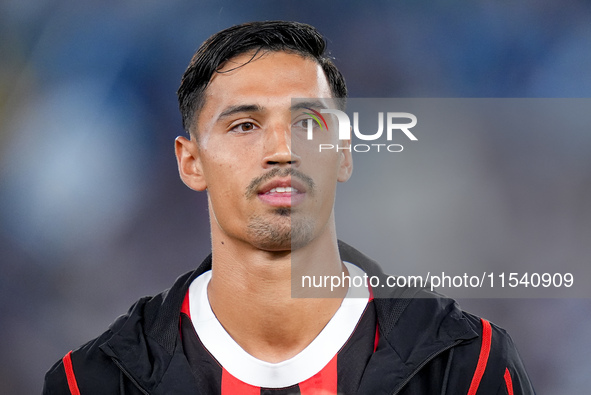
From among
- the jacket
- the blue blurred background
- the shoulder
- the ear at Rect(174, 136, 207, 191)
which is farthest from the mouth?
the blue blurred background

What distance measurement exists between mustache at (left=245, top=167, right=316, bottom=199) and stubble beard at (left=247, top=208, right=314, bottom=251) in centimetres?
8

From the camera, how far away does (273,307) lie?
2.41m

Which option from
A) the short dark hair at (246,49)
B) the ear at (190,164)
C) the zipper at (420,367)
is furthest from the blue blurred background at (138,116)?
the zipper at (420,367)

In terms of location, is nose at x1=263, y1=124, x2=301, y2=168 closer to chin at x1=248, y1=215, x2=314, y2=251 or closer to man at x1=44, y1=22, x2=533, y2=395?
man at x1=44, y1=22, x2=533, y2=395

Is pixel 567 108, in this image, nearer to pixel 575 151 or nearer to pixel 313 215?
pixel 575 151

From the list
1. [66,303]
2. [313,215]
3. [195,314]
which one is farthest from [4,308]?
[313,215]

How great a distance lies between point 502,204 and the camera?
3.13 meters

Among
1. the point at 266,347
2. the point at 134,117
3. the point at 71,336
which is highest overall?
the point at 134,117

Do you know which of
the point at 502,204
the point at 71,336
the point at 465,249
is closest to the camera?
the point at 465,249

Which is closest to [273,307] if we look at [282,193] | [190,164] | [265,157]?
[282,193]

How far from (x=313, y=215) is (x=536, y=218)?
50.7 inches

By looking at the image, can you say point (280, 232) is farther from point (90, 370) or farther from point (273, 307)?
point (90, 370)

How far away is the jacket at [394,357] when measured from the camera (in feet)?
7.34

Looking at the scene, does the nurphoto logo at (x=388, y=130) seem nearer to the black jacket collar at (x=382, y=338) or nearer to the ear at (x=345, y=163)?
the ear at (x=345, y=163)
